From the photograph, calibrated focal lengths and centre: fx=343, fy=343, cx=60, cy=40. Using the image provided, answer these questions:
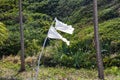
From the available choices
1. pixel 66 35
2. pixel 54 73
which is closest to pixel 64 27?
pixel 54 73

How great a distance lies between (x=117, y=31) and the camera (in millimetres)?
27812

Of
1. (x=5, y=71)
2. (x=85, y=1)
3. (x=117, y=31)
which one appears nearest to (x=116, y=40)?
(x=117, y=31)

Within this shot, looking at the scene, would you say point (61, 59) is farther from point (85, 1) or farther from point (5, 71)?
point (85, 1)

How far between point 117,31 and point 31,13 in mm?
14305

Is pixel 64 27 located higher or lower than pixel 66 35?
higher

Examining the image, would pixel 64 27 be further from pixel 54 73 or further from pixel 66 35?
pixel 66 35

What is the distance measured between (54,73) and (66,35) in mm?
8997

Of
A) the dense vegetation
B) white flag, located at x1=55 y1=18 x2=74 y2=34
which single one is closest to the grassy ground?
the dense vegetation

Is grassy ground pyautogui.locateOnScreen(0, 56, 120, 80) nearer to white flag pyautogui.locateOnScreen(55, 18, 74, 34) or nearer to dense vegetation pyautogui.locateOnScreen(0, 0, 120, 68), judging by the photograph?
Result: dense vegetation pyautogui.locateOnScreen(0, 0, 120, 68)

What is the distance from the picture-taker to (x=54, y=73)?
2320 centimetres

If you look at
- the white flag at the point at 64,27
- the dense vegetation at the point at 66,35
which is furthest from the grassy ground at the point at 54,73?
the white flag at the point at 64,27

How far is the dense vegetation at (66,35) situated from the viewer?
1024 inches

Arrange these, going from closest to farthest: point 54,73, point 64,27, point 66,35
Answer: point 64,27
point 54,73
point 66,35

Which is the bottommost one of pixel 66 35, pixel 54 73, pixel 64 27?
pixel 54 73
